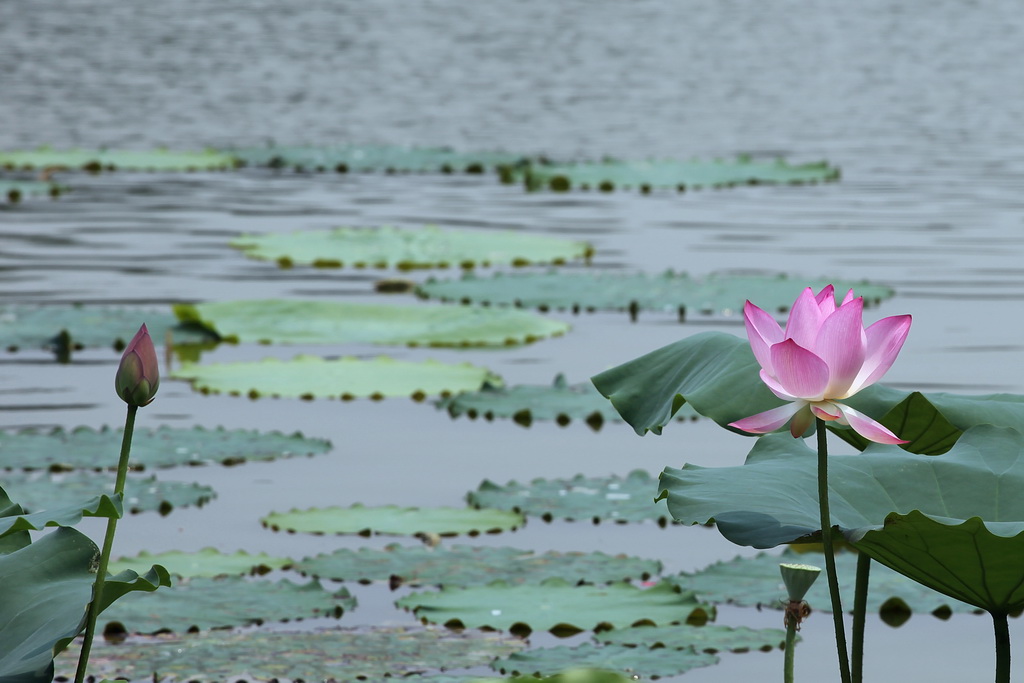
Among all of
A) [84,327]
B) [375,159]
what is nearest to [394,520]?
[84,327]

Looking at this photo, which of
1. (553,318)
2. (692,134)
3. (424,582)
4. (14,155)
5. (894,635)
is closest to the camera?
(894,635)

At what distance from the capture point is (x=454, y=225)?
951 centimetres

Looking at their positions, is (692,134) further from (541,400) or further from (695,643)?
(695,643)

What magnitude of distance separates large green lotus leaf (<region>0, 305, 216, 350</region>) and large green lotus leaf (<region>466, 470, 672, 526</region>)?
2.12 meters

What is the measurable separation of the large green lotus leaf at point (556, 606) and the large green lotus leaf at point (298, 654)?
0.06 m

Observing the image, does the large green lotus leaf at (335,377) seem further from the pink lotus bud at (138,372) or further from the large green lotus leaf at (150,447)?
the pink lotus bud at (138,372)

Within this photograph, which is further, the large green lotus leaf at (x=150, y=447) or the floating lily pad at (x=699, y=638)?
the large green lotus leaf at (x=150, y=447)

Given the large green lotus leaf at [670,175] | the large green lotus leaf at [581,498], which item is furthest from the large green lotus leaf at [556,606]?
the large green lotus leaf at [670,175]

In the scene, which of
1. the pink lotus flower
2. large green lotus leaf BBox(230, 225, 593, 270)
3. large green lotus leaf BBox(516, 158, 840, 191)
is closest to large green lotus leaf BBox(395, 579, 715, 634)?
the pink lotus flower

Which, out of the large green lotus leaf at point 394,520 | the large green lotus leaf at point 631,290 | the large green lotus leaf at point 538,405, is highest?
the large green lotus leaf at point 631,290

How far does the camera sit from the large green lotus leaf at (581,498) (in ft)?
12.4

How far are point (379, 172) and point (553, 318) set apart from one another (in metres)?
6.92

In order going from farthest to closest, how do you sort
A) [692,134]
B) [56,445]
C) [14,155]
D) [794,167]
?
1. [692,134]
2. [14,155]
3. [794,167]
4. [56,445]

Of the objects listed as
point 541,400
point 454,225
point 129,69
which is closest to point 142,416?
point 541,400
